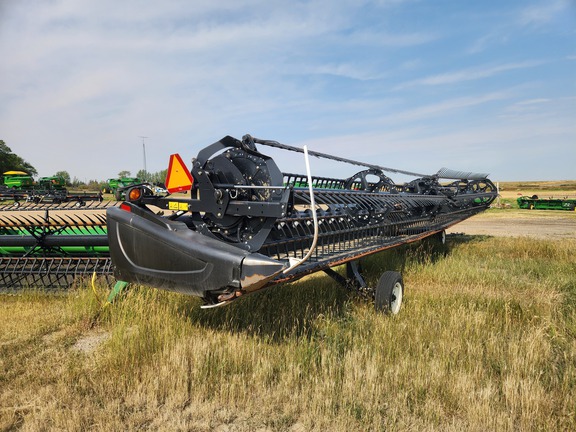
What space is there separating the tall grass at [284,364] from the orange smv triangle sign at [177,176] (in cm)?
139

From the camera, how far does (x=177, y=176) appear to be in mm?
3486

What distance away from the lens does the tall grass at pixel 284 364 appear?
98.6 inches

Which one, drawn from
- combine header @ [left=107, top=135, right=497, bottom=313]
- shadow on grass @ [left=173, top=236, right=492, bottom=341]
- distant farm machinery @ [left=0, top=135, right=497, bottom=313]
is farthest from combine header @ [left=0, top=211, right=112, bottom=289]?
combine header @ [left=107, top=135, right=497, bottom=313]

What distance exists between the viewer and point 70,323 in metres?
4.17

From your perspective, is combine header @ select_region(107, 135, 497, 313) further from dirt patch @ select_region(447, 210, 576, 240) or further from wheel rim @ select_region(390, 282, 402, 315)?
dirt patch @ select_region(447, 210, 576, 240)

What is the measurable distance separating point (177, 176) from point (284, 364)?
1.93 m

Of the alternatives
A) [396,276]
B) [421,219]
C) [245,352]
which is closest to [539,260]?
[421,219]

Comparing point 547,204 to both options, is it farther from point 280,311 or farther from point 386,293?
point 280,311

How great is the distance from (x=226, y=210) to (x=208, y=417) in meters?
1.64

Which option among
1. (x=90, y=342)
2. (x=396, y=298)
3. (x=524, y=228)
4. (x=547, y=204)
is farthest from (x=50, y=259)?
(x=547, y=204)

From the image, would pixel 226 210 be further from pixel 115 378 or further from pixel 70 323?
pixel 70 323

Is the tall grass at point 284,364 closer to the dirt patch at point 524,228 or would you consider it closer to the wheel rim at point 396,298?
the wheel rim at point 396,298

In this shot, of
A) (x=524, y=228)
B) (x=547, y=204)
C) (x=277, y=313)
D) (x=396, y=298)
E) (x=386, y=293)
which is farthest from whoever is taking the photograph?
(x=547, y=204)

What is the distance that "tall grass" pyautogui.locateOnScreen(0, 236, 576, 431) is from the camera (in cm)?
250
